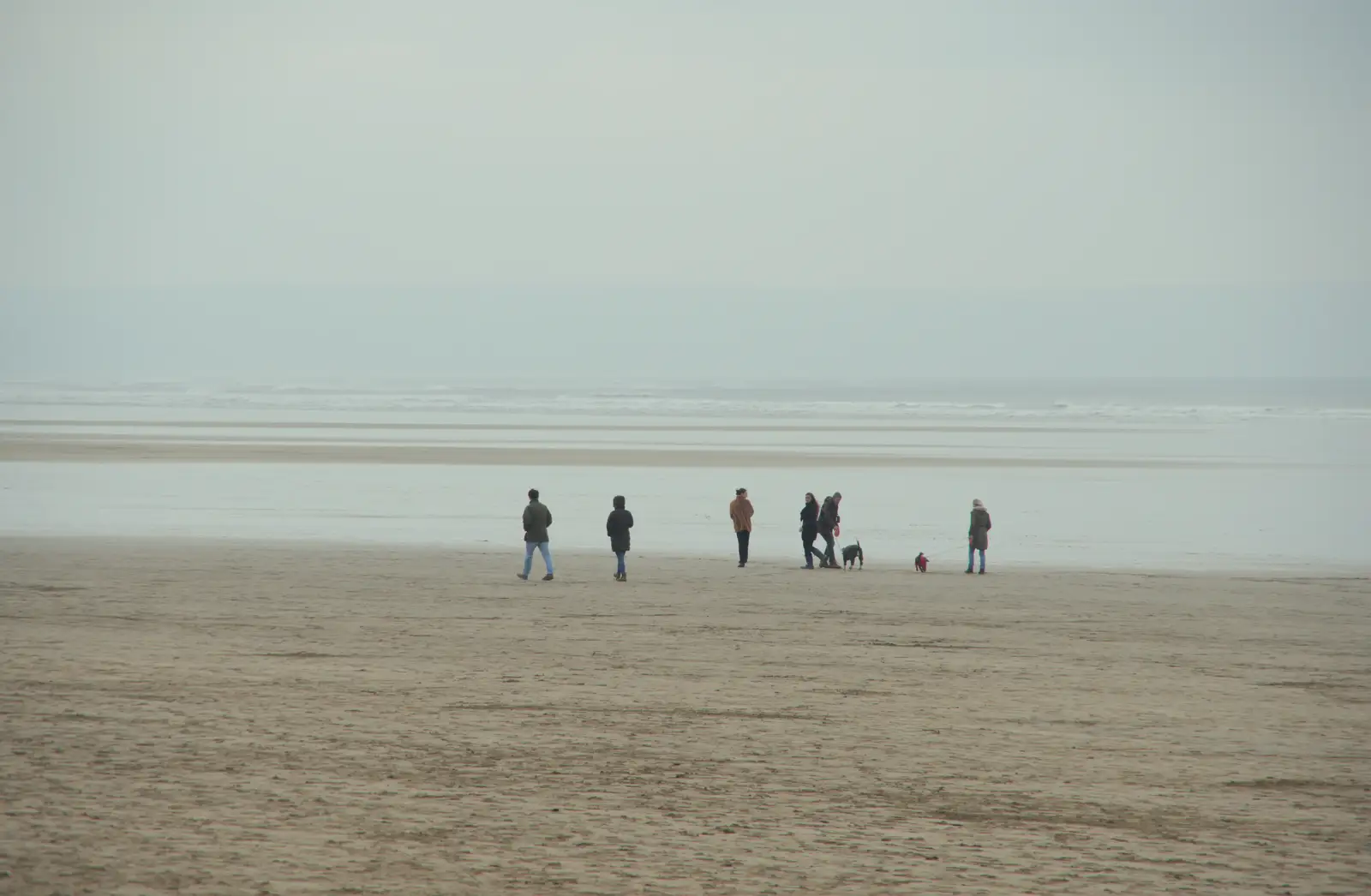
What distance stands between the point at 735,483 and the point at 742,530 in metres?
17.5

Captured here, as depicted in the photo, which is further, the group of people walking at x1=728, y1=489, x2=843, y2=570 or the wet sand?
the wet sand

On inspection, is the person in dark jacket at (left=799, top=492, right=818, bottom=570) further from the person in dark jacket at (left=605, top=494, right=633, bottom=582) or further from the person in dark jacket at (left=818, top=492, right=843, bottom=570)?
the person in dark jacket at (left=605, top=494, right=633, bottom=582)

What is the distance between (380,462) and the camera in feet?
151

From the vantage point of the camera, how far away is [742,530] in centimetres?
2203

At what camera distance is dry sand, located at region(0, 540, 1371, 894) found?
7.80 m

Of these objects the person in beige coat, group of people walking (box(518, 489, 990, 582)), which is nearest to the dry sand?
group of people walking (box(518, 489, 990, 582))

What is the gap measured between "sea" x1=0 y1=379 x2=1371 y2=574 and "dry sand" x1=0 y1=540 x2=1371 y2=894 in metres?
7.40

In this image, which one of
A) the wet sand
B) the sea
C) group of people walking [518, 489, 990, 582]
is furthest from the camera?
the wet sand

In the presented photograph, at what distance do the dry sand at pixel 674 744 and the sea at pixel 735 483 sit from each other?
7396mm

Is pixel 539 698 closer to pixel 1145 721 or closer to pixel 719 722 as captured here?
pixel 719 722

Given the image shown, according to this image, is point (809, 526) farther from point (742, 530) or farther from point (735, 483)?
point (735, 483)

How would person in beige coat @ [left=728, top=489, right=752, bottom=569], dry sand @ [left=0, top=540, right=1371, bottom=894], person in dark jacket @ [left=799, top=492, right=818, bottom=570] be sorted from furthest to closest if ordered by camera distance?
person in dark jacket @ [left=799, top=492, right=818, bottom=570] → person in beige coat @ [left=728, top=489, right=752, bottom=569] → dry sand @ [left=0, top=540, right=1371, bottom=894]

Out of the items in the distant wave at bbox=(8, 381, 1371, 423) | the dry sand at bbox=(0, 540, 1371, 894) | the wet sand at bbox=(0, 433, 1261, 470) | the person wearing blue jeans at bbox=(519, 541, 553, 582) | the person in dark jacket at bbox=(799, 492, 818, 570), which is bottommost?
the dry sand at bbox=(0, 540, 1371, 894)

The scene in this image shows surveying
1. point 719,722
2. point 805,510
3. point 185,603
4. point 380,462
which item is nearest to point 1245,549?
point 805,510
